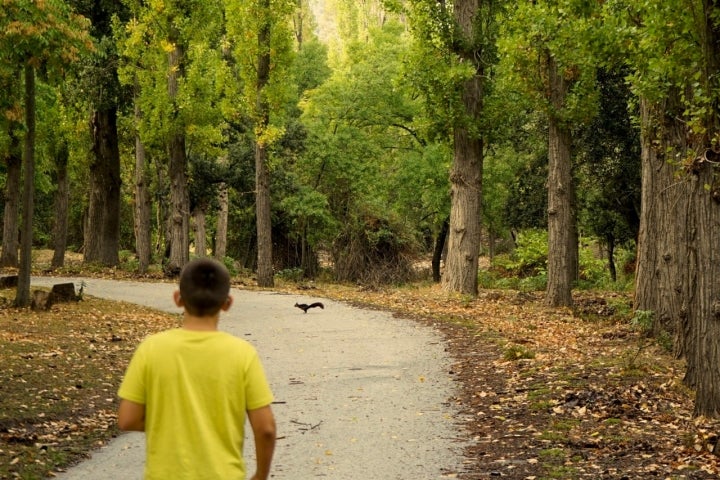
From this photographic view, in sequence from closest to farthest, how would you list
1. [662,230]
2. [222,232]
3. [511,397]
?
[511,397] < [662,230] < [222,232]

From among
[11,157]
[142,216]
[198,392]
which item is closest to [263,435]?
[198,392]

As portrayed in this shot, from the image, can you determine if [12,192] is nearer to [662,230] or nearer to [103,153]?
[103,153]

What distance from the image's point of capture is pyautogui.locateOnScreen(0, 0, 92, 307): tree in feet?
49.3

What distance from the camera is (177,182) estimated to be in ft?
102

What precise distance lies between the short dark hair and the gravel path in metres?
4.59

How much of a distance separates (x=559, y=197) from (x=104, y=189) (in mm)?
19268

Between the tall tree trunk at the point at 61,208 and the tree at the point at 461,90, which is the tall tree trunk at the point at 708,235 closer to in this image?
the tree at the point at 461,90

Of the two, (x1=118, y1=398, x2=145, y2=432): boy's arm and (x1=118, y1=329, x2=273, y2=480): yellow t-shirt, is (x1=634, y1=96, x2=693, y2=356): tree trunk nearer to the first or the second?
(x1=118, y1=329, x2=273, y2=480): yellow t-shirt

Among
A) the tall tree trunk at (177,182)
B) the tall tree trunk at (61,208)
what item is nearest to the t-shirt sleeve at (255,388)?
the tall tree trunk at (177,182)

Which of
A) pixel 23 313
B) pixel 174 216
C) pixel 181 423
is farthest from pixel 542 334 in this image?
pixel 174 216

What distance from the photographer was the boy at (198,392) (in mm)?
3623

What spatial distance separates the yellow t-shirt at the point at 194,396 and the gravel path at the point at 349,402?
4386mm

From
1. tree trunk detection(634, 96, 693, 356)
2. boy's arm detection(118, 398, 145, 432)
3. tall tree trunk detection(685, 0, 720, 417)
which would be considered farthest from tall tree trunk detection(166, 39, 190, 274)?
boy's arm detection(118, 398, 145, 432)

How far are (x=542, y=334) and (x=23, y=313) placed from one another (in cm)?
1043
